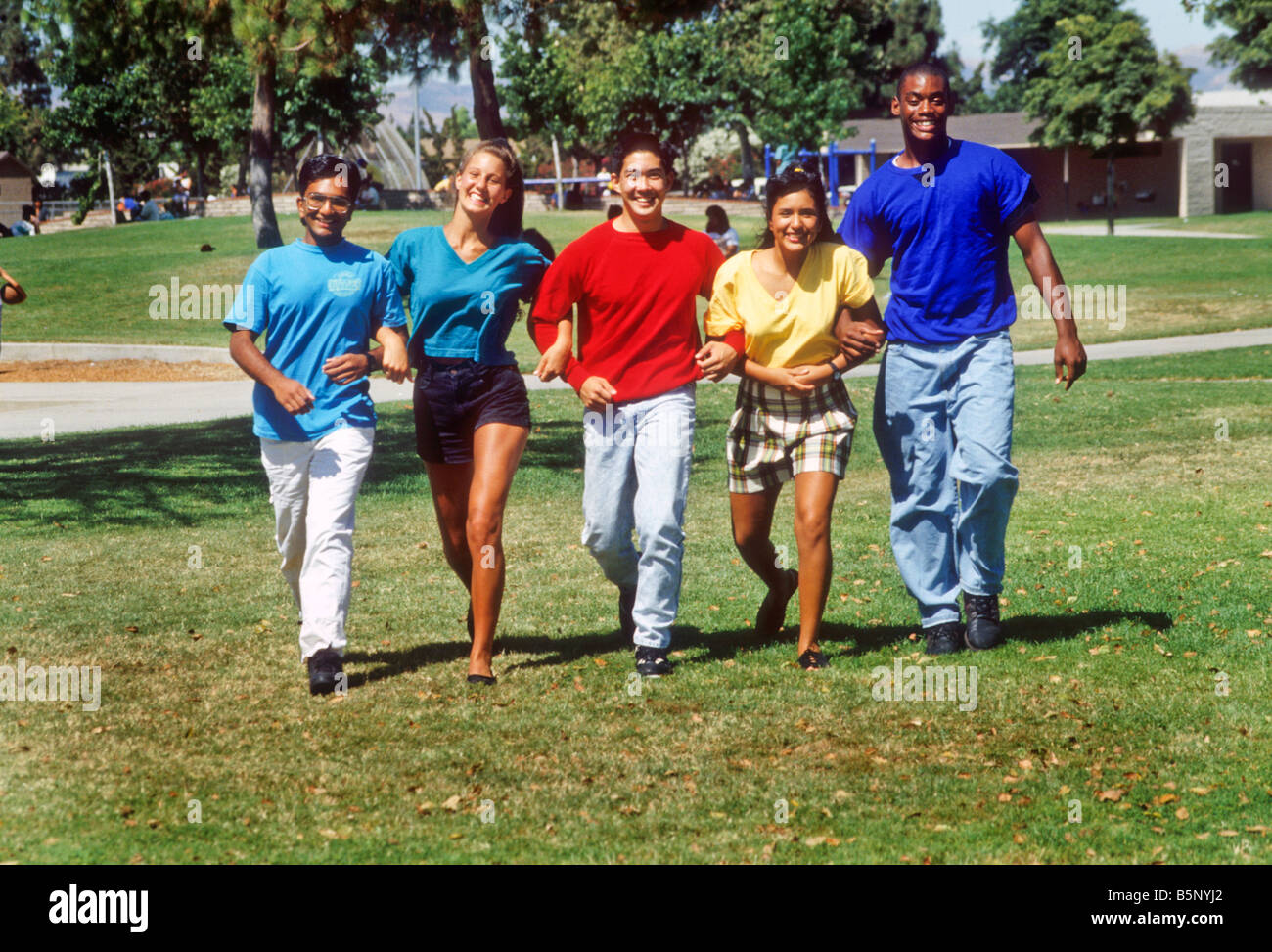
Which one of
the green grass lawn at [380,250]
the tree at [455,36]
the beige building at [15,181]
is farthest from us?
the beige building at [15,181]

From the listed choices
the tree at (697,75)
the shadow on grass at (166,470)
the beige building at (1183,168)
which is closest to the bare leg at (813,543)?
the shadow on grass at (166,470)

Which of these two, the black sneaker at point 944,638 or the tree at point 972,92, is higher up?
the tree at point 972,92

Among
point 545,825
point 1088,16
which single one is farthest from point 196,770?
point 1088,16

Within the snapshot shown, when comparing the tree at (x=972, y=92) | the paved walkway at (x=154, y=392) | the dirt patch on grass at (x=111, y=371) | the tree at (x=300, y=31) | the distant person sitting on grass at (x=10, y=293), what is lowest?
the paved walkway at (x=154, y=392)

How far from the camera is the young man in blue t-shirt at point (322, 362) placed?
5.67 metres

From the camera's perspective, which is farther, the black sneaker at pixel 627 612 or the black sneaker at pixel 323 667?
the black sneaker at pixel 627 612

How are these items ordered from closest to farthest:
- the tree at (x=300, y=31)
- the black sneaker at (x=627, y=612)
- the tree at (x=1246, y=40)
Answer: the black sneaker at (x=627, y=612), the tree at (x=300, y=31), the tree at (x=1246, y=40)

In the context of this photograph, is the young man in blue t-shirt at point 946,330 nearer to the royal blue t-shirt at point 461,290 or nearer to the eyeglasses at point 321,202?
the royal blue t-shirt at point 461,290

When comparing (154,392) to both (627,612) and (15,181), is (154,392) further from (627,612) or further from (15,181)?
(15,181)

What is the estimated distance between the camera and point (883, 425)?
6.22 metres

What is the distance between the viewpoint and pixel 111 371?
68.7ft

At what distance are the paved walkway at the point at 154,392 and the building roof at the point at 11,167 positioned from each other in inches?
2476

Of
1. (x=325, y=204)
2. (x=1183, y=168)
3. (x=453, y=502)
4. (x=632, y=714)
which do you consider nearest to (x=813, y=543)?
(x=632, y=714)

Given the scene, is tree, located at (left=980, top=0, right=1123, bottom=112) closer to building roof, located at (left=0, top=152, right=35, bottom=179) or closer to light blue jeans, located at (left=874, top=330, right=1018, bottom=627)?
building roof, located at (left=0, top=152, right=35, bottom=179)
